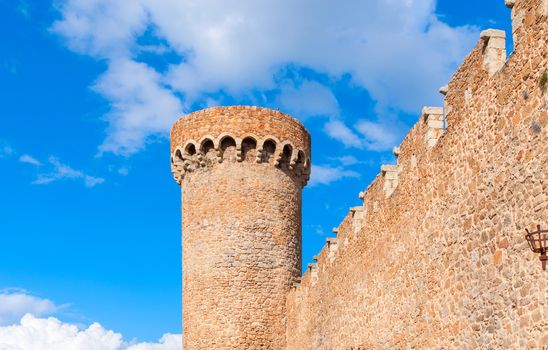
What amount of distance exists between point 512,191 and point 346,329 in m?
6.82

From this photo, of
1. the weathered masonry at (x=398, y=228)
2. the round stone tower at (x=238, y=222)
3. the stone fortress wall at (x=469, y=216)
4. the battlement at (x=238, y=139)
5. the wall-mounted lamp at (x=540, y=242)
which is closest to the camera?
the wall-mounted lamp at (x=540, y=242)

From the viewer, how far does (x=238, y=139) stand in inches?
730

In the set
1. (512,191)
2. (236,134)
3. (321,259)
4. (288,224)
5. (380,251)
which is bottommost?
(512,191)

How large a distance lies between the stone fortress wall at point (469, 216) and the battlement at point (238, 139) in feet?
20.0

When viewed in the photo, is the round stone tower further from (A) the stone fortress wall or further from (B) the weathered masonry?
(A) the stone fortress wall

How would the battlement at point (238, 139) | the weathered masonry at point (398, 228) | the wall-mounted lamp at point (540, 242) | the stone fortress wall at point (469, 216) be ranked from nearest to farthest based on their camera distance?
the wall-mounted lamp at point (540, 242) < the stone fortress wall at point (469, 216) < the weathered masonry at point (398, 228) < the battlement at point (238, 139)

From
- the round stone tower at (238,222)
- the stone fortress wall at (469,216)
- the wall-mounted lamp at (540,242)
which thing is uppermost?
the round stone tower at (238,222)

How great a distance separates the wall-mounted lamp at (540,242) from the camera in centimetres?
644

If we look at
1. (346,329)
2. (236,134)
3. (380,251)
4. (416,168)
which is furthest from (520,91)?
(236,134)

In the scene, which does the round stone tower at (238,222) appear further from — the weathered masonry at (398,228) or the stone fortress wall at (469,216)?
the stone fortress wall at (469,216)

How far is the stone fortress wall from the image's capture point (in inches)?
267

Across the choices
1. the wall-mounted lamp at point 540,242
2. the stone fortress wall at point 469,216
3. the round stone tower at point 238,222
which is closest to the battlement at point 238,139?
the round stone tower at point 238,222

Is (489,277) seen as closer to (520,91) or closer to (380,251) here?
(520,91)

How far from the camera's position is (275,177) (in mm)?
18891
